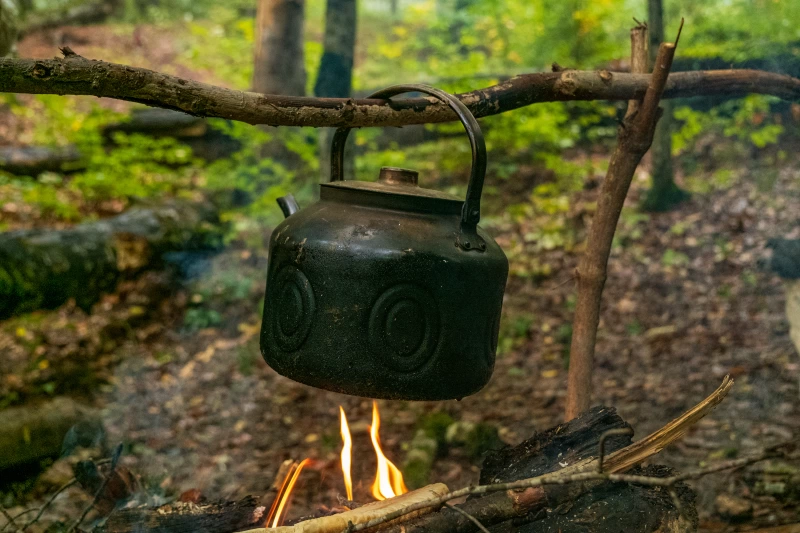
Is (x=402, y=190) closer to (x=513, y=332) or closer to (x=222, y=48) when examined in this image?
(x=513, y=332)

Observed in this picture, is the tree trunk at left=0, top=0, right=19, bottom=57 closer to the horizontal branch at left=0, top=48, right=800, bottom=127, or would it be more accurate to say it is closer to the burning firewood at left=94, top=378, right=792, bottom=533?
the horizontal branch at left=0, top=48, right=800, bottom=127

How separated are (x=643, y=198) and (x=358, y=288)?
6040 mm

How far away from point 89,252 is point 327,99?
4719mm

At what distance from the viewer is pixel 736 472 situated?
3535mm

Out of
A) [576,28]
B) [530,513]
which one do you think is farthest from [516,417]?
[576,28]

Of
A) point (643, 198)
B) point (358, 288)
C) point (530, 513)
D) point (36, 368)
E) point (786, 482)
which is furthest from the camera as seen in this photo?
point (643, 198)

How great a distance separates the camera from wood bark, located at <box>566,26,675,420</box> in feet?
Answer: 8.91

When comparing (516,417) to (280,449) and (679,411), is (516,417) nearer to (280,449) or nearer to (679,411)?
(679,411)

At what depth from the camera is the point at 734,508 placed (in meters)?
3.17

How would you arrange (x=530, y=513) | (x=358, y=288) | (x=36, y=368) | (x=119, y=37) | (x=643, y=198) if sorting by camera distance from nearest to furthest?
(x=358, y=288) < (x=530, y=513) < (x=36, y=368) < (x=643, y=198) < (x=119, y=37)

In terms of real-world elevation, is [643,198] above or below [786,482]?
above

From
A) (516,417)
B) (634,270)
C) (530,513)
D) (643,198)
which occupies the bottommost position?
(516,417)

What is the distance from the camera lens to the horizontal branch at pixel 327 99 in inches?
67.2

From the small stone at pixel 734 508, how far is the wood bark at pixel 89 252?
5327 millimetres
